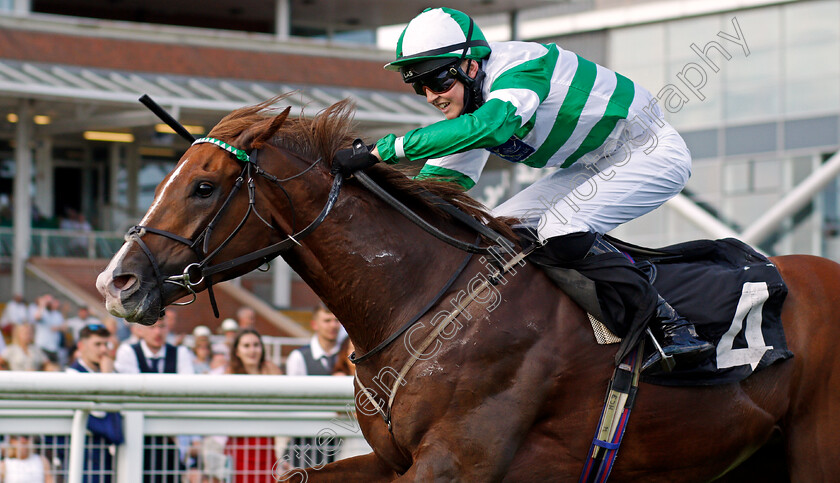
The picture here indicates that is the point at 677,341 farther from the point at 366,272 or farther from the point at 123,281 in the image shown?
the point at 123,281

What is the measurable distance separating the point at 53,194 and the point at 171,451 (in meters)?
15.1

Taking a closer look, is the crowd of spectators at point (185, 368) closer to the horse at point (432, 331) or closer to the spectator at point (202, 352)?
the spectator at point (202, 352)

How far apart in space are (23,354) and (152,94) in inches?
309

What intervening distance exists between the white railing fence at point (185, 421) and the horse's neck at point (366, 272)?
128 cm

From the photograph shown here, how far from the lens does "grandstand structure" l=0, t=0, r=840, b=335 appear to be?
52.1 feet

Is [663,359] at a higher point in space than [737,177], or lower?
lower

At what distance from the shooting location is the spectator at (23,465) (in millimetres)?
4086

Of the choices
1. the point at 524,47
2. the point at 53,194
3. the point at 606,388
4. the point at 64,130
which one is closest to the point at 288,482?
the point at 606,388

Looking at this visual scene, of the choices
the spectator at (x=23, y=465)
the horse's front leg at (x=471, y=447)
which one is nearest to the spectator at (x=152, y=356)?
the spectator at (x=23, y=465)

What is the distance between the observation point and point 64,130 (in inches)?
663

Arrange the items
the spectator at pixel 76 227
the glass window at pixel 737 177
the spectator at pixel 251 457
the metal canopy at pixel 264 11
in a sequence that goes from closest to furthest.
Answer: the spectator at pixel 251 457 < the spectator at pixel 76 227 < the metal canopy at pixel 264 11 < the glass window at pixel 737 177

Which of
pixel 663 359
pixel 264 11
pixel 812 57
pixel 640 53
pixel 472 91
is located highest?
pixel 264 11

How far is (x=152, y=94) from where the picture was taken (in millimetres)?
15492

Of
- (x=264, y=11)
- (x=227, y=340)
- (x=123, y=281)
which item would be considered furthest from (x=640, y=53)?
(x=123, y=281)
